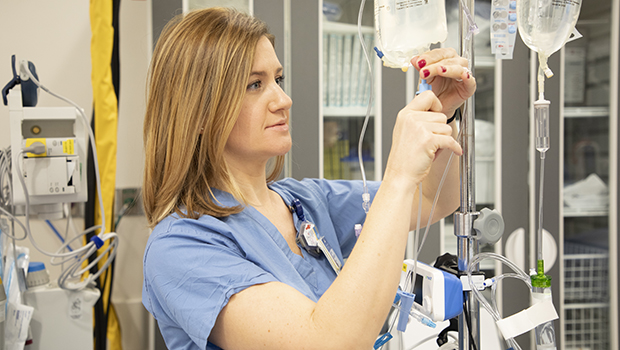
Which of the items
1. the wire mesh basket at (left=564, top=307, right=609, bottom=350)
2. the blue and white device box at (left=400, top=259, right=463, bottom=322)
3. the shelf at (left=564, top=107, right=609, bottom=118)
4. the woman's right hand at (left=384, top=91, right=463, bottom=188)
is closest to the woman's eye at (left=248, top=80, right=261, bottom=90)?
the woman's right hand at (left=384, top=91, right=463, bottom=188)

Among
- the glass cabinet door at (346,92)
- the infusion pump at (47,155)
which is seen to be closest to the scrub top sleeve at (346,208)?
the glass cabinet door at (346,92)

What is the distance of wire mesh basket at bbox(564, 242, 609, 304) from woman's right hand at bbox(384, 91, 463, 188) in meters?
1.88

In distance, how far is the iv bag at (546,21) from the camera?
0.74 m

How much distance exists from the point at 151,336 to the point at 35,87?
114 cm

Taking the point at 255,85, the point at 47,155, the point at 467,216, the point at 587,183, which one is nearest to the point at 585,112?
the point at 587,183

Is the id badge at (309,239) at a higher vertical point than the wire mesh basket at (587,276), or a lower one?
higher

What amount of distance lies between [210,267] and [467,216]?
0.47 m

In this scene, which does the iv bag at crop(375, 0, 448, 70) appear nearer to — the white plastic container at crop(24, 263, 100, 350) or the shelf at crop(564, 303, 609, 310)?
the white plastic container at crop(24, 263, 100, 350)

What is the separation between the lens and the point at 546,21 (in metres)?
0.75

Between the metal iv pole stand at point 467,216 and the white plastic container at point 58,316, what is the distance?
1.42 metres

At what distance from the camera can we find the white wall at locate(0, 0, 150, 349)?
207cm

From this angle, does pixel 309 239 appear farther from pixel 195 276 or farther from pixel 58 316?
pixel 58 316

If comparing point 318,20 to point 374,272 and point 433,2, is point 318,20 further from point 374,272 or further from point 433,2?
point 374,272

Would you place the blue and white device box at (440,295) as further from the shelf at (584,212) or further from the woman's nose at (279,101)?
the shelf at (584,212)
